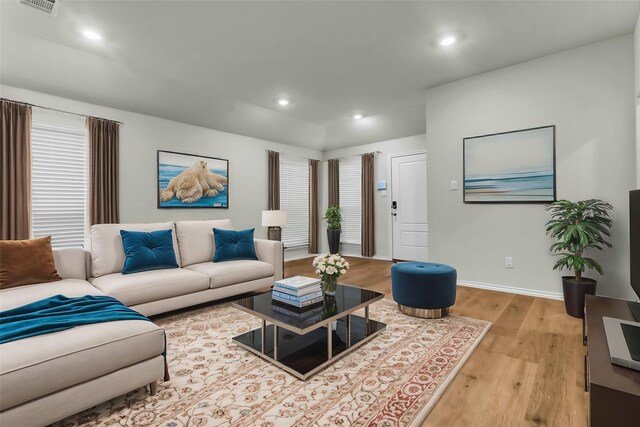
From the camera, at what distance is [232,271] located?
3338mm

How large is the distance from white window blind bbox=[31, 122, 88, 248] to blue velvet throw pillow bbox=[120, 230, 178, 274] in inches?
54.8

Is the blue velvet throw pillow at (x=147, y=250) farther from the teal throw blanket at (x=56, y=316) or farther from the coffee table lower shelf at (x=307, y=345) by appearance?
the coffee table lower shelf at (x=307, y=345)

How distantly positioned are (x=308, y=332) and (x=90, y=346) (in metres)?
1.27

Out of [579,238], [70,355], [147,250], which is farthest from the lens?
[147,250]

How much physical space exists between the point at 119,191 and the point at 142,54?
1.90 m

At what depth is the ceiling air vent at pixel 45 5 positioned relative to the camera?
2.43 meters

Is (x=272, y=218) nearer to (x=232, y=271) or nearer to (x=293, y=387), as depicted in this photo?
(x=232, y=271)

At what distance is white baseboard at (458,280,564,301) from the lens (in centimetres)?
348

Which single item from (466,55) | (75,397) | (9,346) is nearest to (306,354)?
(75,397)

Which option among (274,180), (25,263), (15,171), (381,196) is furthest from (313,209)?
(25,263)

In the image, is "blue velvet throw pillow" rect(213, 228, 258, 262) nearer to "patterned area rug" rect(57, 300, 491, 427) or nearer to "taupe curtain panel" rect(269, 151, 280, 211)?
"patterned area rug" rect(57, 300, 491, 427)

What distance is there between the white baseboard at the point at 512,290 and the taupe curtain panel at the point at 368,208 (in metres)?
2.51

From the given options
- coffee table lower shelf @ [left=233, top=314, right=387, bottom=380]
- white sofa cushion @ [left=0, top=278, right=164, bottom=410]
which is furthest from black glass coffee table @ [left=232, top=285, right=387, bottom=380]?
white sofa cushion @ [left=0, top=278, right=164, bottom=410]

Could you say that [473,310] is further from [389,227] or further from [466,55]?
[389,227]
